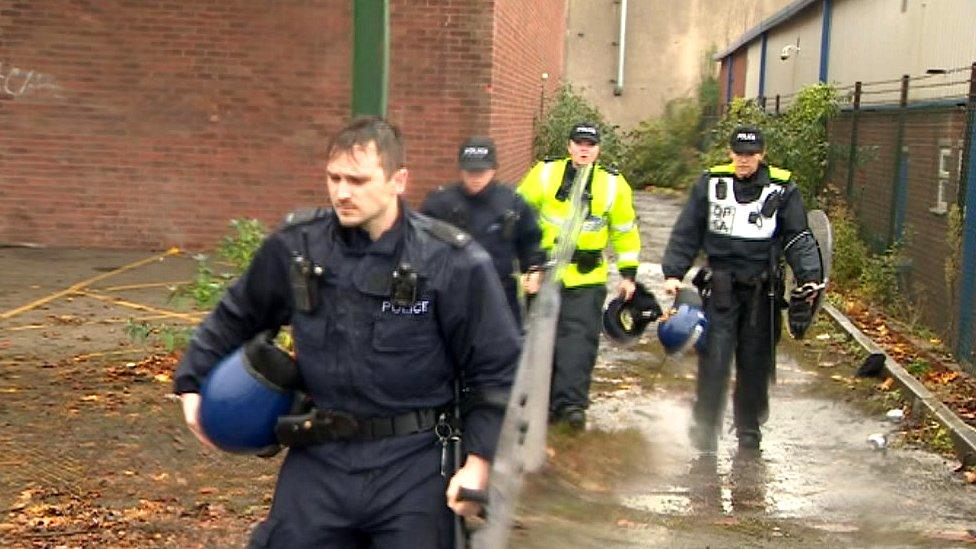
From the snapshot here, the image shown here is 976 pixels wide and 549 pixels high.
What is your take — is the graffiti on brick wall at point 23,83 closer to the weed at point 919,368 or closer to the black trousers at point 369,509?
the weed at point 919,368

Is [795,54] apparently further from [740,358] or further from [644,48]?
[740,358]

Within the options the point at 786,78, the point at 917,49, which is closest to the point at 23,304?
the point at 917,49

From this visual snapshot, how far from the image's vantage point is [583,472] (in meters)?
7.69

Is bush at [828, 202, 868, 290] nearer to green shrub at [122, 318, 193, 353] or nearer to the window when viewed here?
the window

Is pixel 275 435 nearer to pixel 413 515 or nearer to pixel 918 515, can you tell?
pixel 413 515

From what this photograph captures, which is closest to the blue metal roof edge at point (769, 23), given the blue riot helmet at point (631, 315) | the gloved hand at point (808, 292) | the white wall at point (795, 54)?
the white wall at point (795, 54)

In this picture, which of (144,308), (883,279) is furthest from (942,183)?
(144,308)

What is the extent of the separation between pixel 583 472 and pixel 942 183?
6220mm

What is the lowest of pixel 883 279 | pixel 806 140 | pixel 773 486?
pixel 773 486

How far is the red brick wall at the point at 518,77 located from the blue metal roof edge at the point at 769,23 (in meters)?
4.73

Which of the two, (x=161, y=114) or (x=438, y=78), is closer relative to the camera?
(x=438, y=78)

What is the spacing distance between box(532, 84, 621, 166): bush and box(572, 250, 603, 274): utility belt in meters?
13.7

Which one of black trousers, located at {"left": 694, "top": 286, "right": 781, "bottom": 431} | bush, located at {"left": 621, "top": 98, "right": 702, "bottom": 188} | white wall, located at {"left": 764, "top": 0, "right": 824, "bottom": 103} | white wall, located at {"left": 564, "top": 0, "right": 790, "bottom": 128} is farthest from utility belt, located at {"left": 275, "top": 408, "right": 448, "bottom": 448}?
white wall, located at {"left": 564, "top": 0, "right": 790, "bottom": 128}

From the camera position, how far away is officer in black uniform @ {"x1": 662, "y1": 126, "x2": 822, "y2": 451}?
7.88 metres
